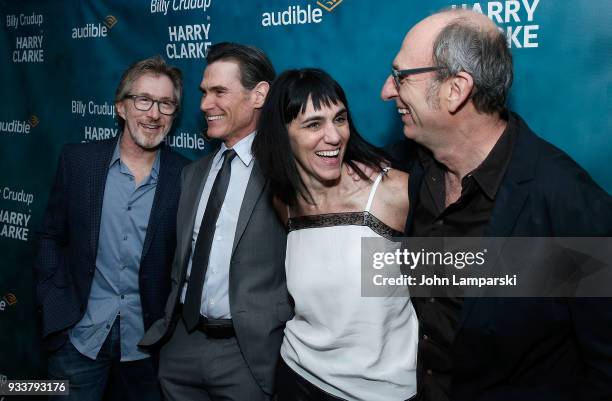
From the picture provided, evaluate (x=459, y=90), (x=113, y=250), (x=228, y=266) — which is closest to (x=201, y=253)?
(x=228, y=266)

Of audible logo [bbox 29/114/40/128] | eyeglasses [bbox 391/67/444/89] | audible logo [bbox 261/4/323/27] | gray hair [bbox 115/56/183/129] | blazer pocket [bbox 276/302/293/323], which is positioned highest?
audible logo [bbox 261/4/323/27]

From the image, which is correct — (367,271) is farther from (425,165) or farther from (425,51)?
(425,51)

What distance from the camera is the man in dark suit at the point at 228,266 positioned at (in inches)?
79.4

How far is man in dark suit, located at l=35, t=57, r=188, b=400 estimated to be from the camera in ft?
7.88

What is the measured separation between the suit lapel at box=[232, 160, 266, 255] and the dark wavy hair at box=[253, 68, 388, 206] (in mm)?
114

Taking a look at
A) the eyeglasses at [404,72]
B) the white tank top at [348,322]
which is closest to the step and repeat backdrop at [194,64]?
the eyeglasses at [404,72]

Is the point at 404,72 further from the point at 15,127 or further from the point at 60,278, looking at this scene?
the point at 15,127

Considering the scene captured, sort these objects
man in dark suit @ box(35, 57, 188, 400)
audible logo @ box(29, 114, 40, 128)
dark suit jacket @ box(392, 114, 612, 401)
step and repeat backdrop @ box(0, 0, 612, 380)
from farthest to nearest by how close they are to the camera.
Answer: audible logo @ box(29, 114, 40, 128), man in dark suit @ box(35, 57, 188, 400), step and repeat backdrop @ box(0, 0, 612, 380), dark suit jacket @ box(392, 114, 612, 401)

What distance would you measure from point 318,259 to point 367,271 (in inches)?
6.4

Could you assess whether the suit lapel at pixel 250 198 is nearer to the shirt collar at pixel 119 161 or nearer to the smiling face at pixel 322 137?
the smiling face at pixel 322 137

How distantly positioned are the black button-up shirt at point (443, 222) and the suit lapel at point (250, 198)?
61 cm

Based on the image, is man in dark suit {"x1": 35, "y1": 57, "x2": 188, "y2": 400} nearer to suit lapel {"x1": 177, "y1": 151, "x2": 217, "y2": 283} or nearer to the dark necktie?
suit lapel {"x1": 177, "y1": 151, "x2": 217, "y2": 283}

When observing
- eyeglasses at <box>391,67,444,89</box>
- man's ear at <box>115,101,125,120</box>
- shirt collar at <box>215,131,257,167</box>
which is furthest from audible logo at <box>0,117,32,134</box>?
eyeglasses at <box>391,67,444,89</box>

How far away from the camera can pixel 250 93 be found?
228cm
